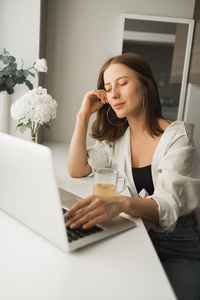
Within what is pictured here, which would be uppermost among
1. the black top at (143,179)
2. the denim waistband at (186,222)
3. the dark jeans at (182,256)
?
the black top at (143,179)

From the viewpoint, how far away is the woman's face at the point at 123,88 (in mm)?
1312

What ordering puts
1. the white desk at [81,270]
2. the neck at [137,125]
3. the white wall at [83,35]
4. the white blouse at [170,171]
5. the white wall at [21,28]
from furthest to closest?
the white wall at [83,35] → the white wall at [21,28] → the neck at [137,125] → the white blouse at [170,171] → the white desk at [81,270]

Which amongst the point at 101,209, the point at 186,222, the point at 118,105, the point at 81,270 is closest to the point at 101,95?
the point at 118,105

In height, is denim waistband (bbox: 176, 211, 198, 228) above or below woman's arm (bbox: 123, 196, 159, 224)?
below

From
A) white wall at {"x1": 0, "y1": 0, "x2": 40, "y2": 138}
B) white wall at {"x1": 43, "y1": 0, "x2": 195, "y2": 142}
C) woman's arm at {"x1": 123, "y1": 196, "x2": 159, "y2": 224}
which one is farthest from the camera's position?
white wall at {"x1": 43, "y1": 0, "x2": 195, "y2": 142}

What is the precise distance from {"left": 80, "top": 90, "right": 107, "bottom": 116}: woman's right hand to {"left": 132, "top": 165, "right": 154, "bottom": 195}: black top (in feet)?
1.29

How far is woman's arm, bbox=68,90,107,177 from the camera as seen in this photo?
133 centimetres

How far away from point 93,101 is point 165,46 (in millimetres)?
1140

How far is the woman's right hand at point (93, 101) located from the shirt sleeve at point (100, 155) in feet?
0.58

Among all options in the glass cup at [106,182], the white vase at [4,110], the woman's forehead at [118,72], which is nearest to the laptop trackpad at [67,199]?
the glass cup at [106,182]

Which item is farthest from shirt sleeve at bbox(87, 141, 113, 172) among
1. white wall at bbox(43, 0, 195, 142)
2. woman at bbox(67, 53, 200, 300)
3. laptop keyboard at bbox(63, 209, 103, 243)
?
white wall at bbox(43, 0, 195, 142)

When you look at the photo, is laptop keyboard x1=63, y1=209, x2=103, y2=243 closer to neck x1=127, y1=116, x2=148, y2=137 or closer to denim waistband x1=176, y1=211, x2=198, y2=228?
denim waistband x1=176, y1=211, x2=198, y2=228

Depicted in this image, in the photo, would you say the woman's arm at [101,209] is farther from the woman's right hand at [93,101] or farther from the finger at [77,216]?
the woman's right hand at [93,101]

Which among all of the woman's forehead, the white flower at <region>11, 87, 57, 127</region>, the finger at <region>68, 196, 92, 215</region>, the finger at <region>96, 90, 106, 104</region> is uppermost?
the woman's forehead
